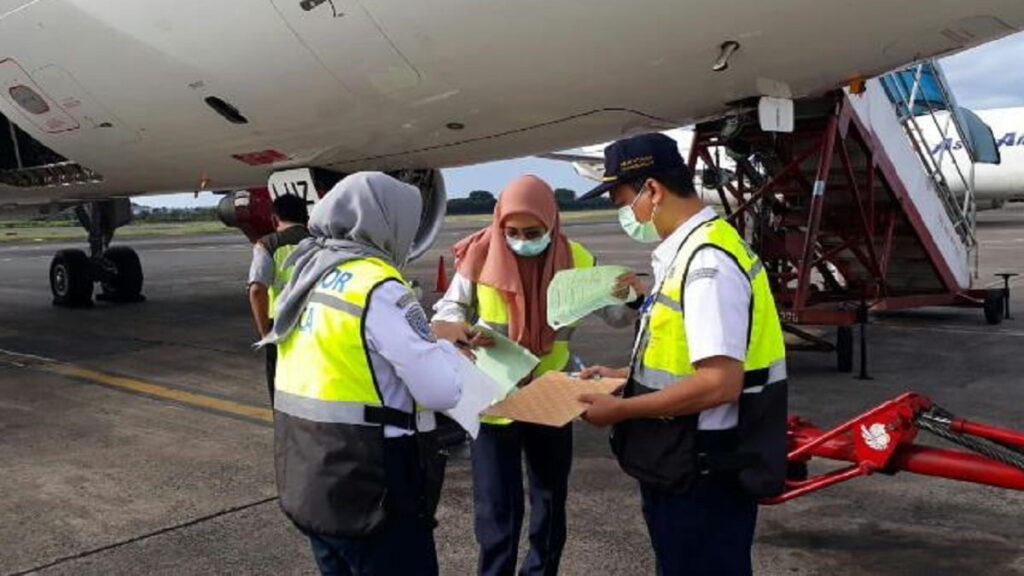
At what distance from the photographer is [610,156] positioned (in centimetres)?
263

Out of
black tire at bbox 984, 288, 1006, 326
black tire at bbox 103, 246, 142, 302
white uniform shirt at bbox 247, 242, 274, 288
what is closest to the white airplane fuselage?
white uniform shirt at bbox 247, 242, 274, 288

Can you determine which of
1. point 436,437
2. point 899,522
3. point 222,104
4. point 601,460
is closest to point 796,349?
point 601,460

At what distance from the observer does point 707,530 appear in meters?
2.46

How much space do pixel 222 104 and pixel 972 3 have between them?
14.3ft

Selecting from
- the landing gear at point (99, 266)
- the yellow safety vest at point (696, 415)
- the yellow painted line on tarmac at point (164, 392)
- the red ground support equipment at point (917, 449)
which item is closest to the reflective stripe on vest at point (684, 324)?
the yellow safety vest at point (696, 415)

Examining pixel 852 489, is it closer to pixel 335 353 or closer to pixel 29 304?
pixel 335 353

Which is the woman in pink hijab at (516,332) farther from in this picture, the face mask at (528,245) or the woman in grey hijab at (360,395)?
the woman in grey hijab at (360,395)

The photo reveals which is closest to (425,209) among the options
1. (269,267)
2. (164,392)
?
(269,267)

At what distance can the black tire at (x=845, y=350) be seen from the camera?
775 cm

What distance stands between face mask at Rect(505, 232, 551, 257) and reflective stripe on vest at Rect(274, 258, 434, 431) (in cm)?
112

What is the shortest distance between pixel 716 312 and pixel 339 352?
941 mm

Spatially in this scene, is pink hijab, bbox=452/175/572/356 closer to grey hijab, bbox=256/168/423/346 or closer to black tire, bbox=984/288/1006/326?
grey hijab, bbox=256/168/423/346

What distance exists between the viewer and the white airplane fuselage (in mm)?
4695

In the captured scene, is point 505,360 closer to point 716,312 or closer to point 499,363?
point 499,363
